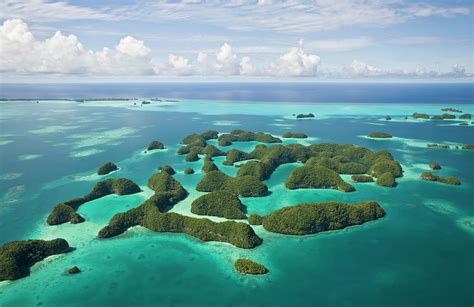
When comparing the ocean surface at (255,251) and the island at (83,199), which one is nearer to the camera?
the ocean surface at (255,251)

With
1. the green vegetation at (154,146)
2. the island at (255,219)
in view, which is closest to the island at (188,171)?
the green vegetation at (154,146)

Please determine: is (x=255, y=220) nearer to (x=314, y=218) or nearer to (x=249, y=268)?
(x=314, y=218)

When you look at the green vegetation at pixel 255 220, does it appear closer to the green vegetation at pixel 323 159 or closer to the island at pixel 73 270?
the green vegetation at pixel 323 159

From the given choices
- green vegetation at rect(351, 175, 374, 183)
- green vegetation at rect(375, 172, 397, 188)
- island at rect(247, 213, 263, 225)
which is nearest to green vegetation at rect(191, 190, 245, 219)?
island at rect(247, 213, 263, 225)

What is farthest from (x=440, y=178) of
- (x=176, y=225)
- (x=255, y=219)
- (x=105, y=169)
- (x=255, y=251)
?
(x=105, y=169)

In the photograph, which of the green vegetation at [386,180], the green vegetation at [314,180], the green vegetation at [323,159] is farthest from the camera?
the green vegetation at [323,159]

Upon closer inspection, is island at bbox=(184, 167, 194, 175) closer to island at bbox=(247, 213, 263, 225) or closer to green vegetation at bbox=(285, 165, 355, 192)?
green vegetation at bbox=(285, 165, 355, 192)
